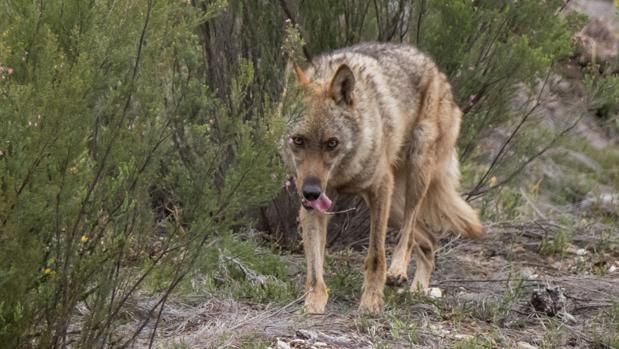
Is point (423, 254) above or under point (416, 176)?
under

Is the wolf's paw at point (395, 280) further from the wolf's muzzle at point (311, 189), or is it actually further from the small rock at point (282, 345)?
the small rock at point (282, 345)

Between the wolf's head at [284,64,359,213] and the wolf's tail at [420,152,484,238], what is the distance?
141 centimetres

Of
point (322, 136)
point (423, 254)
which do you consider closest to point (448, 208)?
point (423, 254)

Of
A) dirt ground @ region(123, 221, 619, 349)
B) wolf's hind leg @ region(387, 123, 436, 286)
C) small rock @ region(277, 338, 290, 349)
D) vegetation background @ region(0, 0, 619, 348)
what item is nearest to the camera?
vegetation background @ region(0, 0, 619, 348)

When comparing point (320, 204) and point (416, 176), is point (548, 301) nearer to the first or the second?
point (416, 176)

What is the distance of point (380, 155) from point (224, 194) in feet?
8.36

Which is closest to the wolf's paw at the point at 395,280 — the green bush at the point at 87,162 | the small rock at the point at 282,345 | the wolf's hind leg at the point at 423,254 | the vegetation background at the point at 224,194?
the vegetation background at the point at 224,194

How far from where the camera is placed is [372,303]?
6.70 metres

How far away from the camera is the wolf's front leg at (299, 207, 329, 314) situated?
659 cm

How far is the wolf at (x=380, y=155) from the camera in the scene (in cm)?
653

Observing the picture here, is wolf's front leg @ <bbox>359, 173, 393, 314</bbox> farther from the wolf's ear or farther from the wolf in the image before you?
the wolf's ear

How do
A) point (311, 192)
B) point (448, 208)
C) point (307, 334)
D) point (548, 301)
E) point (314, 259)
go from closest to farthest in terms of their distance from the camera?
point (307, 334) → point (311, 192) → point (548, 301) → point (314, 259) → point (448, 208)

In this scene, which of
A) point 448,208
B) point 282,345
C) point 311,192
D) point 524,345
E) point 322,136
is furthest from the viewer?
point 448,208

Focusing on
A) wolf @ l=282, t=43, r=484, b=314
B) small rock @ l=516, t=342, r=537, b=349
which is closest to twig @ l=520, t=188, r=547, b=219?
wolf @ l=282, t=43, r=484, b=314
